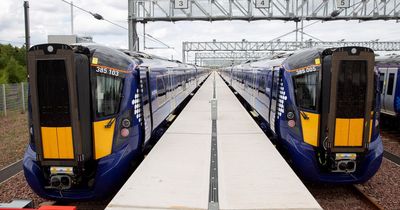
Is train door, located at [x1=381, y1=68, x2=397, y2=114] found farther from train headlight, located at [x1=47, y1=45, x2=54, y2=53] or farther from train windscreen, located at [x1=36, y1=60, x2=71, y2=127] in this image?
train headlight, located at [x1=47, y1=45, x2=54, y2=53]

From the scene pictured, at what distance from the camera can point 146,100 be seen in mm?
7715

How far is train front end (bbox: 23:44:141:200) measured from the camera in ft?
17.9

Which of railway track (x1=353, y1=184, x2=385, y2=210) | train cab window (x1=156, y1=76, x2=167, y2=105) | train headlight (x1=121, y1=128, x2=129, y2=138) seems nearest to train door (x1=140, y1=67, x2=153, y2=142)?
train headlight (x1=121, y1=128, x2=129, y2=138)

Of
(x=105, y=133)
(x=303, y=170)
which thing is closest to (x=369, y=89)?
(x=303, y=170)

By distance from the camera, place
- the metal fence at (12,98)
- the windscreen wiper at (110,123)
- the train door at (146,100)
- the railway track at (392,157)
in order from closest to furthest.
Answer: the windscreen wiper at (110,123)
the train door at (146,100)
the railway track at (392,157)
the metal fence at (12,98)

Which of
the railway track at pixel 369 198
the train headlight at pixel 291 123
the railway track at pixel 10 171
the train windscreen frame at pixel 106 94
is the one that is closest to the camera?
the train windscreen frame at pixel 106 94

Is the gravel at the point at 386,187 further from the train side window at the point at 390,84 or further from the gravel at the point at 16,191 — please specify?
the gravel at the point at 16,191

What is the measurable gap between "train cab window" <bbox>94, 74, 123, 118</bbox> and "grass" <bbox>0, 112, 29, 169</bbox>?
5192 mm

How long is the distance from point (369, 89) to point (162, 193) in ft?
13.6

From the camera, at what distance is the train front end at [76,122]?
546 centimetres

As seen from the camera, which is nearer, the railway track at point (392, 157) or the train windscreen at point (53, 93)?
the train windscreen at point (53, 93)

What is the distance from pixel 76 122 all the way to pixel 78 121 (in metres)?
0.03

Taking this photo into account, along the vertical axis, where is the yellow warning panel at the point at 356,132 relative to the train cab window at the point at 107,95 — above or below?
below

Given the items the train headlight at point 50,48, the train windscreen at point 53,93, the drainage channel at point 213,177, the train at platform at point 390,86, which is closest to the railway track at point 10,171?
the train windscreen at point 53,93
